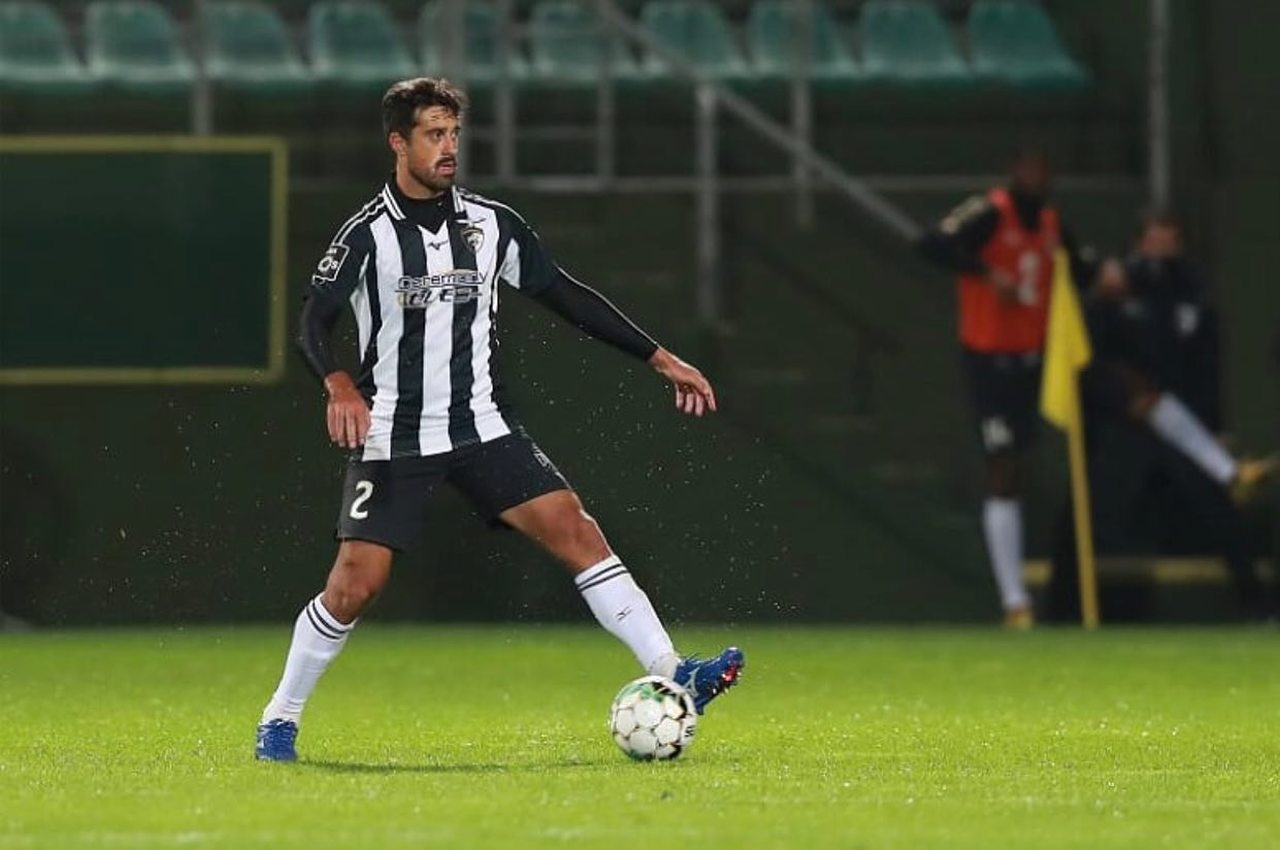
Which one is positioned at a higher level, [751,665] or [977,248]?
[977,248]

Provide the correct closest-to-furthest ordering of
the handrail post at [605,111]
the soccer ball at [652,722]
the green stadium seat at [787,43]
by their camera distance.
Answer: the soccer ball at [652,722] → the handrail post at [605,111] → the green stadium seat at [787,43]

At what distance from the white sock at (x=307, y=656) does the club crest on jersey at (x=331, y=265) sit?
0.89 meters

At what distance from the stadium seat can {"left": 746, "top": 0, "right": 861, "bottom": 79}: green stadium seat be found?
3.22 metres

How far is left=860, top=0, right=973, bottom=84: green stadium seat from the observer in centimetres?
1700

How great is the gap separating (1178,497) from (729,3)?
400 cm

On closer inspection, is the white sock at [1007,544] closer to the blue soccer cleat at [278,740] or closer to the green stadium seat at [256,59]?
the green stadium seat at [256,59]

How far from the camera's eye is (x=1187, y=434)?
15.6 metres

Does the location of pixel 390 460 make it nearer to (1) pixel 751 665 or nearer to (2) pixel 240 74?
(1) pixel 751 665

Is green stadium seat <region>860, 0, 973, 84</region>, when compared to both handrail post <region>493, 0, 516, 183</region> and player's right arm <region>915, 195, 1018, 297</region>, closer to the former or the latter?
player's right arm <region>915, 195, 1018, 297</region>

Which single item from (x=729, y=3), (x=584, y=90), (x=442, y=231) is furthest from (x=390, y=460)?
(x=729, y=3)

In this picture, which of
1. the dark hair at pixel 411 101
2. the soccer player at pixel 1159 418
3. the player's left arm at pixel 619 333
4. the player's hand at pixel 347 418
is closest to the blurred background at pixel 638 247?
the soccer player at pixel 1159 418

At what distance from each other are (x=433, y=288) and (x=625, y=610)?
40.9 inches

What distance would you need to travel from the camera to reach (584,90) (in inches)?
631

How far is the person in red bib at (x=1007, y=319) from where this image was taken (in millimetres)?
15070
